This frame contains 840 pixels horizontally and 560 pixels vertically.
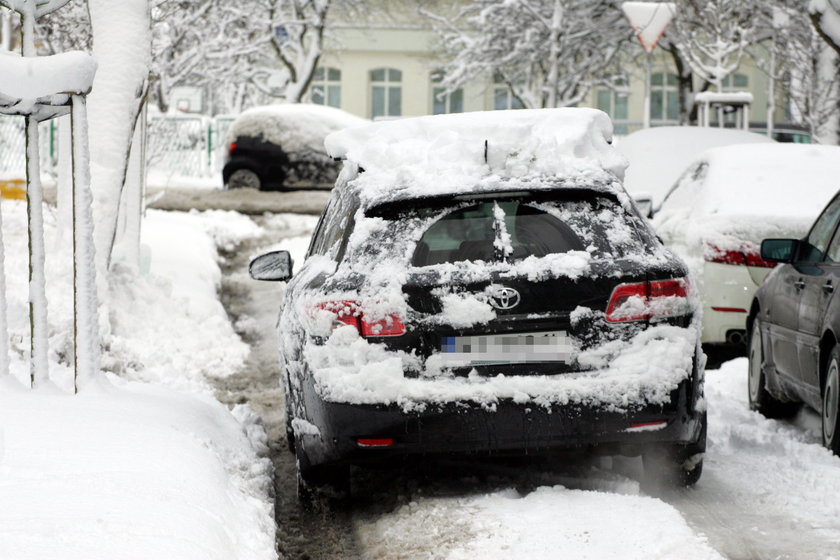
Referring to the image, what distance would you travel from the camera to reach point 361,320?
5.48 m

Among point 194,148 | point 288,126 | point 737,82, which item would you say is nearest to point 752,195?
point 288,126

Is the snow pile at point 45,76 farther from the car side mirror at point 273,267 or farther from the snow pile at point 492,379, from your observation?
the snow pile at point 492,379

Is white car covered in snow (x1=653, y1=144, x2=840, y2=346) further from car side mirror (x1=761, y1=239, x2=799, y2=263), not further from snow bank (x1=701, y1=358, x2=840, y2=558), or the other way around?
car side mirror (x1=761, y1=239, x2=799, y2=263)

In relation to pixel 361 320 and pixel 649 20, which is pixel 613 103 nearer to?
pixel 649 20

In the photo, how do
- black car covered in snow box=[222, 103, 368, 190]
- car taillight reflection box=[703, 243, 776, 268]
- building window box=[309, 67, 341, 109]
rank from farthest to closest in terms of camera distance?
1. building window box=[309, 67, 341, 109]
2. black car covered in snow box=[222, 103, 368, 190]
3. car taillight reflection box=[703, 243, 776, 268]

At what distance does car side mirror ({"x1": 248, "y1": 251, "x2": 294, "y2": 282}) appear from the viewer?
23.7 ft

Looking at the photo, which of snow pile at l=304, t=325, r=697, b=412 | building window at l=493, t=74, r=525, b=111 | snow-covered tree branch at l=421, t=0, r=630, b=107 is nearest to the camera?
snow pile at l=304, t=325, r=697, b=412

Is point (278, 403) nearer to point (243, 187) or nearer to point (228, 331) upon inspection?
point (228, 331)

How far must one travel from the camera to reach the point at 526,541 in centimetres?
506

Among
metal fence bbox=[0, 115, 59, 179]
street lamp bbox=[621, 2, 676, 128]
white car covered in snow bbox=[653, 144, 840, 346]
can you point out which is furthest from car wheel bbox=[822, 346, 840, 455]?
metal fence bbox=[0, 115, 59, 179]

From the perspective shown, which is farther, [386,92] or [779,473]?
[386,92]

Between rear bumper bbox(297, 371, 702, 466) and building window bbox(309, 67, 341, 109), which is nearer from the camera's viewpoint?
rear bumper bbox(297, 371, 702, 466)

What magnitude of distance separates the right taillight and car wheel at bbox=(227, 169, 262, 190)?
65.4 feet

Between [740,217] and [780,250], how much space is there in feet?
7.34
